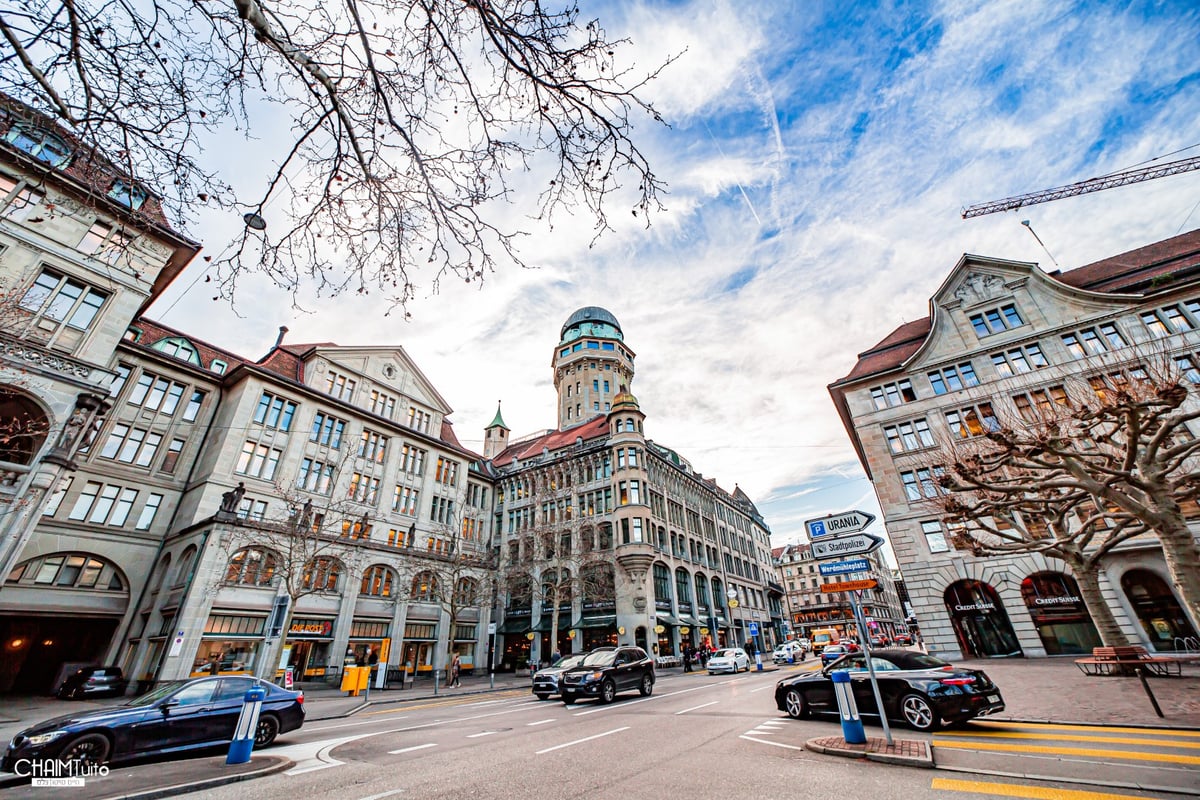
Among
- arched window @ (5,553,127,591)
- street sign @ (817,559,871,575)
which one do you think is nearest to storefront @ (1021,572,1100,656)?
street sign @ (817,559,871,575)

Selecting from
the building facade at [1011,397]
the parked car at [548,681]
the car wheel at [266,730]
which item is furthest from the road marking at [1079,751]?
the building facade at [1011,397]

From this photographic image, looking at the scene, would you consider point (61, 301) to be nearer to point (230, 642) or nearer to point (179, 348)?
point (179, 348)

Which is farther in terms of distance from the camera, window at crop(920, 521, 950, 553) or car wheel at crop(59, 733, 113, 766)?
window at crop(920, 521, 950, 553)

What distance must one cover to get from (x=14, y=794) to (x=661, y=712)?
11.9 meters

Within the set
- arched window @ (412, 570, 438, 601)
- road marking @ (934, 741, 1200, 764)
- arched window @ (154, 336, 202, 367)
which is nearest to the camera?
road marking @ (934, 741, 1200, 764)

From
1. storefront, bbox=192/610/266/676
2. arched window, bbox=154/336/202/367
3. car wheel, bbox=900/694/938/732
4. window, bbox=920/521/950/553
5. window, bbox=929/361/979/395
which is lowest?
car wheel, bbox=900/694/938/732

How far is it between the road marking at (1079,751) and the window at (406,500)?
118 feet

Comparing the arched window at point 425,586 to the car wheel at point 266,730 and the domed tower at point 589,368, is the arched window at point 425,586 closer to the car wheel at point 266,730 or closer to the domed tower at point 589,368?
the car wheel at point 266,730

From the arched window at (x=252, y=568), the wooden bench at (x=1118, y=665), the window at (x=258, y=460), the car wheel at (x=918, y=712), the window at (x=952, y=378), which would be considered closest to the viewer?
the car wheel at (x=918, y=712)

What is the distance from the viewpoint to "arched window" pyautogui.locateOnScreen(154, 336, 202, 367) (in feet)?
96.3

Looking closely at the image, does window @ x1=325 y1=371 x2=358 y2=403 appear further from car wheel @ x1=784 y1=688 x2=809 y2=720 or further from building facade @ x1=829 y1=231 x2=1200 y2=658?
building facade @ x1=829 y1=231 x2=1200 y2=658

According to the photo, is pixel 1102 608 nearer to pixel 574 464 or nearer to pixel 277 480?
pixel 574 464

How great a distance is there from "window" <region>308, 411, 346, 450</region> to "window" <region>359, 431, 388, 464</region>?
1734 mm

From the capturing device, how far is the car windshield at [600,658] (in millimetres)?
16180
